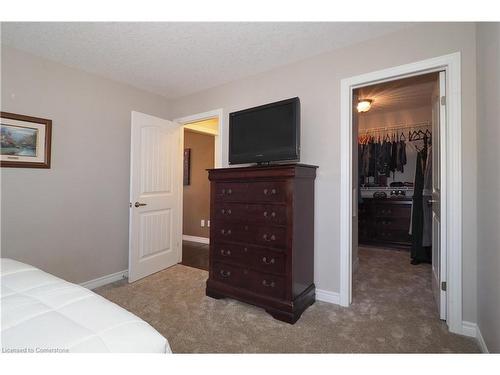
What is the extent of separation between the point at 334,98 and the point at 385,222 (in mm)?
3024

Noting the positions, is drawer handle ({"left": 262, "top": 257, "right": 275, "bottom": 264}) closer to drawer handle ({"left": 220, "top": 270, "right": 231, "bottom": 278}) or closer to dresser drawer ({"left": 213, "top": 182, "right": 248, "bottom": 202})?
drawer handle ({"left": 220, "top": 270, "right": 231, "bottom": 278})

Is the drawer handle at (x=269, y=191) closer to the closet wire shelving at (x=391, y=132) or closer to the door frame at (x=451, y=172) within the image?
the door frame at (x=451, y=172)

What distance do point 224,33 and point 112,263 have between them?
2.74m

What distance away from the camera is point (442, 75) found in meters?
1.91

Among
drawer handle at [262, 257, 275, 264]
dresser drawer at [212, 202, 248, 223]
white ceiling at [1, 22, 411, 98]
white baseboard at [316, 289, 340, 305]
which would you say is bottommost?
white baseboard at [316, 289, 340, 305]

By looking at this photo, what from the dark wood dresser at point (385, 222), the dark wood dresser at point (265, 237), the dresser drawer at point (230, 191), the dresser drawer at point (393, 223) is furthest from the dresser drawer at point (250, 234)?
the dresser drawer at point (393, 223)

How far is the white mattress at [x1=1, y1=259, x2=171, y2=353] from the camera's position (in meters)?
0.71

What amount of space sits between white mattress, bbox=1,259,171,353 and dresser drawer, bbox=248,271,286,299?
1.27 metres

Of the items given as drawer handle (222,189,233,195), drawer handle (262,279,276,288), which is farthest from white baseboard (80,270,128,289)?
drawer handle (262,279,276,288)

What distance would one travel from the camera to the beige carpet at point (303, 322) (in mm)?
1622

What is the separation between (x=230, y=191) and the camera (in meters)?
2.24
